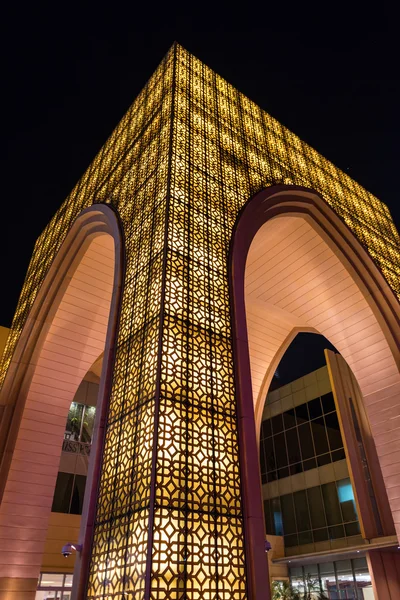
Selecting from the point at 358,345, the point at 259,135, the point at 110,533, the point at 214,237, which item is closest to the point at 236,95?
the point at 259,135

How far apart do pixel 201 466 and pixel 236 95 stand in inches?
325

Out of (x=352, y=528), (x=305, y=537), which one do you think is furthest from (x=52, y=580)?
(x=352, y=528)

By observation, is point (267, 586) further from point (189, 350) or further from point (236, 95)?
point (236, 95)

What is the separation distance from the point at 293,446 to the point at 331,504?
9.46ft

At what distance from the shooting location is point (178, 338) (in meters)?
5.62

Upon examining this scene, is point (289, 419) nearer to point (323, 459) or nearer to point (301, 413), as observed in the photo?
point (301, 413)

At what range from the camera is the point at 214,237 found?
22.7 ft

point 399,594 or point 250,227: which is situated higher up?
point 250,227

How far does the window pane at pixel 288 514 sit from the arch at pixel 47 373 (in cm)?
1256

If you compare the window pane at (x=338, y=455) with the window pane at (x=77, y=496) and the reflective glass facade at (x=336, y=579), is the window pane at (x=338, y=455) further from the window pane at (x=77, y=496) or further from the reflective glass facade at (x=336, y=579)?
the window pane at (x=77, y=496)

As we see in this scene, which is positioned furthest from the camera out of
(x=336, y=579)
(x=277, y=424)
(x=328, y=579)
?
(x=277, y=424)

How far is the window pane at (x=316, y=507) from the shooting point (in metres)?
18.1

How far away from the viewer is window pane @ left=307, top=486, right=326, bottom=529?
713 inches

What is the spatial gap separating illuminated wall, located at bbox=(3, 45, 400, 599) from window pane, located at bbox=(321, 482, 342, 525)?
10.5 metres
